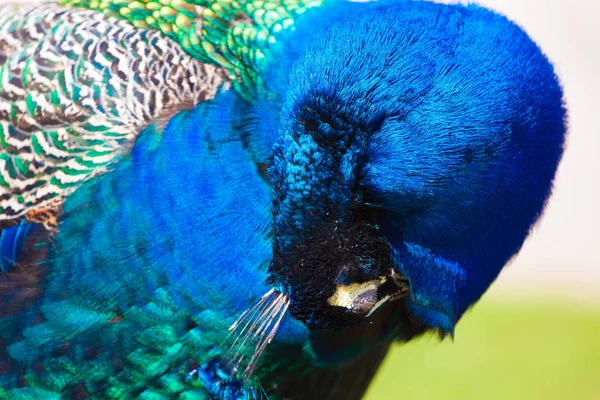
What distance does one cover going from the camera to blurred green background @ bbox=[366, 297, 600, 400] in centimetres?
491

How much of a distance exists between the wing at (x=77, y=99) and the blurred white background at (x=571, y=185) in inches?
128

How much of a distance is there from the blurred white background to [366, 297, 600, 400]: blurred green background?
0.58ft

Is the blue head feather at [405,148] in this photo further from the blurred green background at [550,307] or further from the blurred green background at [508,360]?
the blurred green background at [508,360]

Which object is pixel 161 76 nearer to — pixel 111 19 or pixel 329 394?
pixel 111 19

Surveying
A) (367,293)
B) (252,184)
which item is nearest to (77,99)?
(252,184)

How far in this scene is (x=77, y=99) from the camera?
257 cm

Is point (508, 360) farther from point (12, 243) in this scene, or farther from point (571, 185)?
point (12, 243)

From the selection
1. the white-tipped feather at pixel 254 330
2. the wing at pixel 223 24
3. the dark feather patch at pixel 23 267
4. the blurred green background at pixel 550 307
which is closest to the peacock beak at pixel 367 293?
the white-tipped feather at pixel 254 330

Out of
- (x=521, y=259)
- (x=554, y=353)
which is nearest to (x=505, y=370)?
(x=554, y=353)

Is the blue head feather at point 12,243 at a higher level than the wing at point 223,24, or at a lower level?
lower

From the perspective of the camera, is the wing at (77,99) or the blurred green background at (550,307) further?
the blurred green background at (550,307)

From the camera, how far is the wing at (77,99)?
254 cm

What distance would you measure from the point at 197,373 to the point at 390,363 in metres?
2.89

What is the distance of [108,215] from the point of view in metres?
2.48
